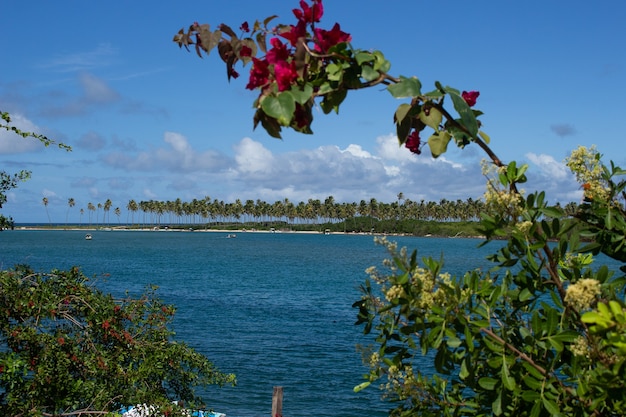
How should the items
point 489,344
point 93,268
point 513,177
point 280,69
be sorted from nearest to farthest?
point 280,69
point 489,344
point 513,177
point 93,268

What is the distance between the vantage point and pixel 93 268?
62.2 meters

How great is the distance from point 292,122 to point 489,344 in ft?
2.87

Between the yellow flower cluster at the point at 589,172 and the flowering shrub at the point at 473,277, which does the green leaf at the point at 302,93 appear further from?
the yellow flower cluster at the point at 589,172

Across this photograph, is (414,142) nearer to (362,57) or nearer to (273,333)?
(362,57)

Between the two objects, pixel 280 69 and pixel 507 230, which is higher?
pixel 280 69

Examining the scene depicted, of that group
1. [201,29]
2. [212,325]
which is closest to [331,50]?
[201,29]

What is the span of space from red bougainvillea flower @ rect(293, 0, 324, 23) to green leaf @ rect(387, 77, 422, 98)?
1.00 feet

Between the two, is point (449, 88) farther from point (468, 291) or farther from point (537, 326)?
point (537, 326)

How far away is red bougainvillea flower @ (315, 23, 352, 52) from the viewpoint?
161 cm

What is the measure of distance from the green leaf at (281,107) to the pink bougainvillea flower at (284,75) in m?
0.05

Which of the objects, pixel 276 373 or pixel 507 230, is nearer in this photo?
pixel 507 230

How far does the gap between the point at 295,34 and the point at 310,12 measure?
0.08 meters

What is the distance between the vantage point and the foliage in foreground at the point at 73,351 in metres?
5.80

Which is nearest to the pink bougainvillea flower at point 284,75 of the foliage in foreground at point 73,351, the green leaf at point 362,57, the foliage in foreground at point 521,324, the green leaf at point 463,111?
the green leaf at point 362,57
